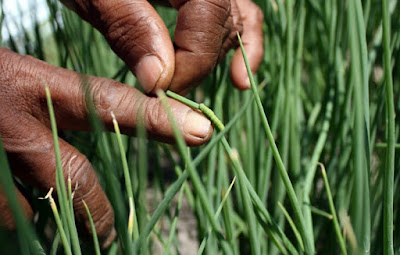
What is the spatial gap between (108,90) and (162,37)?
0.10 metres

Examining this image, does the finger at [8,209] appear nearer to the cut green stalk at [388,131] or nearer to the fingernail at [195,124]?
the fingernail at [195,124]

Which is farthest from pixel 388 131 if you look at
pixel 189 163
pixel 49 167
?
pixel 49 167

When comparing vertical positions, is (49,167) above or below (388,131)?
below

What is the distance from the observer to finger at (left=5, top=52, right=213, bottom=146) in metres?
0.58

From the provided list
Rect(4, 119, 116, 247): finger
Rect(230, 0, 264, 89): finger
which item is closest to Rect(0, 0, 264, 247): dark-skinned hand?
Rect(4, 119, 116, 247): finger

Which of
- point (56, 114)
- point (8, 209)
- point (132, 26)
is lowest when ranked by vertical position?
point (8, 209)

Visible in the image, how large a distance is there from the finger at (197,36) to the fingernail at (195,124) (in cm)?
9

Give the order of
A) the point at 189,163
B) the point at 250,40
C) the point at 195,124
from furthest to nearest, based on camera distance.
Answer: the point at 250,40
the point at 195,124
the point at 189,163

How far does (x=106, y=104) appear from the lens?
1.92 feet

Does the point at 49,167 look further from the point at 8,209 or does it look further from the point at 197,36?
the point at 197,36

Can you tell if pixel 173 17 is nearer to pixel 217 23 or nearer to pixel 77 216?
pixel 217 23

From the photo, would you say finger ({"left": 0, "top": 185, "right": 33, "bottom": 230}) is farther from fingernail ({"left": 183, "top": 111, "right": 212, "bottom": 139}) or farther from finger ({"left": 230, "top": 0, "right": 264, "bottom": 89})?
finger ({"left": 230, "top": 0, "right": 264, "bottom": 89})

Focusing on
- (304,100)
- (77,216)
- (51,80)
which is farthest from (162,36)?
(304,100)

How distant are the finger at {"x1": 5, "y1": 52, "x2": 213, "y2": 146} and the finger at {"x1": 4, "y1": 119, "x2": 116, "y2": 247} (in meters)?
0.04
